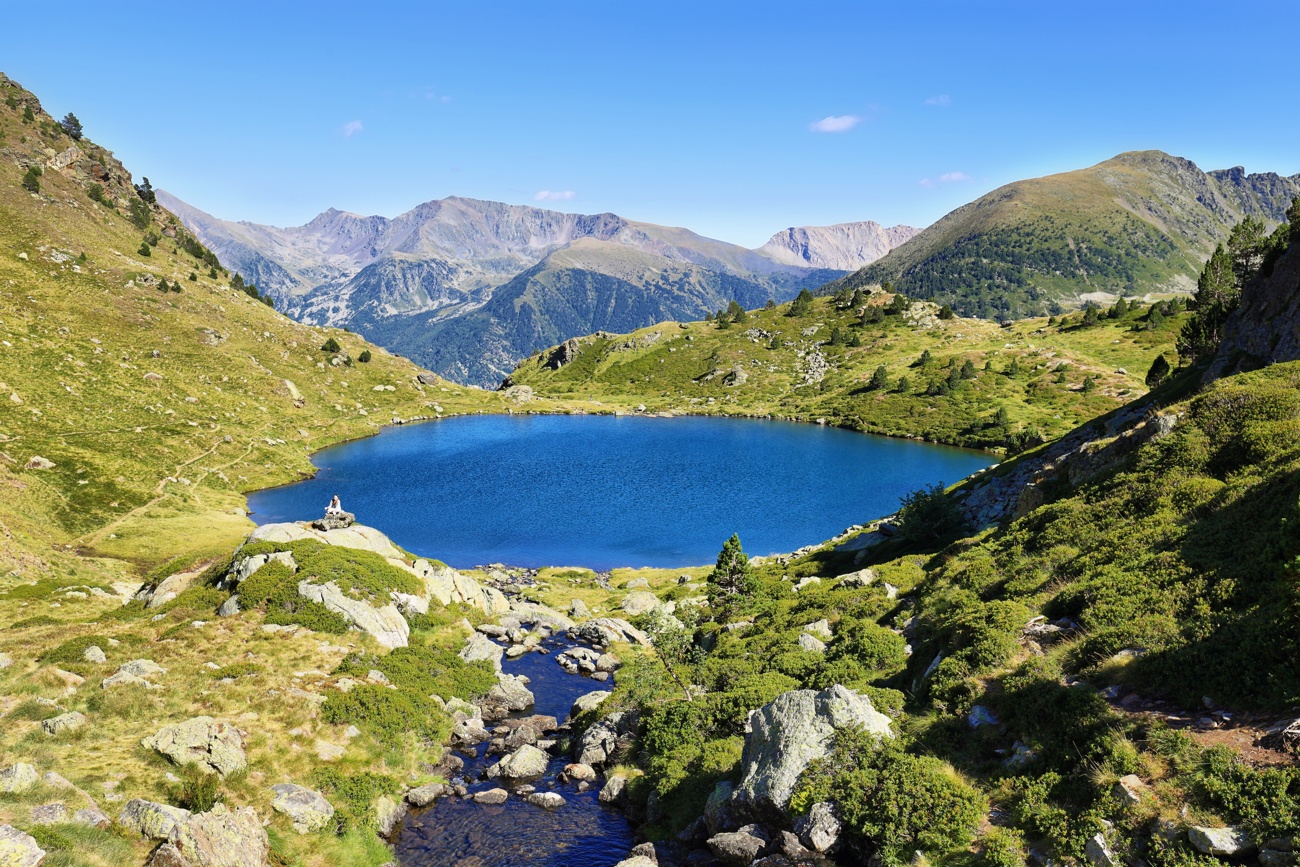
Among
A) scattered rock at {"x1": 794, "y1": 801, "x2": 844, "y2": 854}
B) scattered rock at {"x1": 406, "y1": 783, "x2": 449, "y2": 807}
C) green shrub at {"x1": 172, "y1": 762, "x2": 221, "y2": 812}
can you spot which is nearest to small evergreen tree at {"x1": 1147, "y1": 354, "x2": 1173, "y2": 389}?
scattered rock at {"x1": 794, "y1": 801, "x2": 844, "y2": 854}

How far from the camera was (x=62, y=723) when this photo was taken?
27188 millimetres

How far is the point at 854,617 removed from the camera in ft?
135

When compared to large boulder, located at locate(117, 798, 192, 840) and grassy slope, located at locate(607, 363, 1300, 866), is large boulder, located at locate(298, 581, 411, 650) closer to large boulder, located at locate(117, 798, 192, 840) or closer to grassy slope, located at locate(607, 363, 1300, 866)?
grassy slope, located at locate(607, 363, 1300, 866)

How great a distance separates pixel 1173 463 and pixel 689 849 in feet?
99.8

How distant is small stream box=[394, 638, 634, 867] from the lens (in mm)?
26500

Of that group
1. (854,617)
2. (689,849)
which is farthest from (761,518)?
(689,849)

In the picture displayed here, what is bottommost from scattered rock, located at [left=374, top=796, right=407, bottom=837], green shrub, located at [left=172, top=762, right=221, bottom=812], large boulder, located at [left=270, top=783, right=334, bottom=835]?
scattered rock, located at [left=374, top=796, right=407, bottom=837]

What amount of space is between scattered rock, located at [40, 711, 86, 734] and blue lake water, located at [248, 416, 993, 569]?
54400mm

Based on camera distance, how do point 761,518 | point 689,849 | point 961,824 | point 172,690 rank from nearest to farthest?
point 961,824
point 689,849
point 172,690
point 761,518

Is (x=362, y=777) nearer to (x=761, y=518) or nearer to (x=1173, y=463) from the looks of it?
(x=1173, y=463)

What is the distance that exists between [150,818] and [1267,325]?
62.2 meters

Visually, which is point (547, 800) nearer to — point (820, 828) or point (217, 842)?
point (217, 842)

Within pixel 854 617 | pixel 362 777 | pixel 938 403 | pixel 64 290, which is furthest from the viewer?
pixel 938 403

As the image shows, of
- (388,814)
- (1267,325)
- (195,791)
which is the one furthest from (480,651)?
(1267,325)
